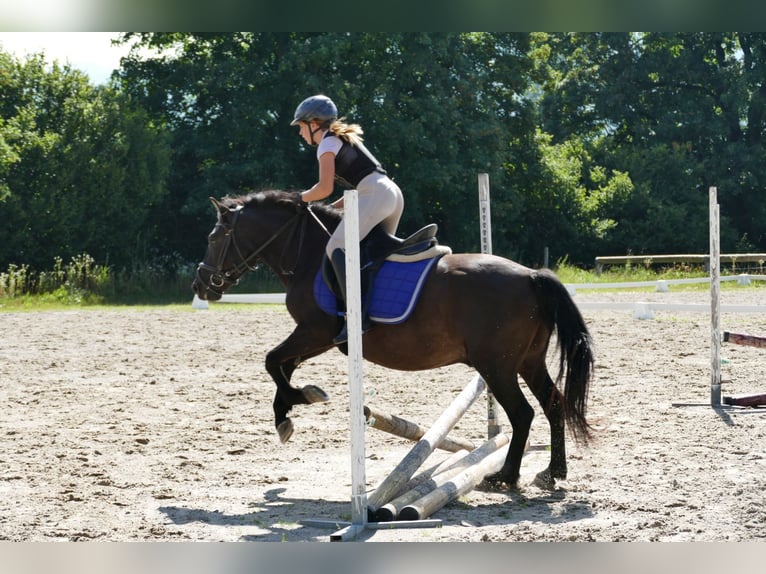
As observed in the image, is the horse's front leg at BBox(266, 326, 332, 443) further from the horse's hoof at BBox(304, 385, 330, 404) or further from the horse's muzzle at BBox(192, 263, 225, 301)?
the horse's muzzle at BBox(192, 263, 225, 301)

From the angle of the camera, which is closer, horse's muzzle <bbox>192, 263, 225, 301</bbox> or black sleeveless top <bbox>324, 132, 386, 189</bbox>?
black sleeveless top <bbox>324, 132, 386, 189</bbox>

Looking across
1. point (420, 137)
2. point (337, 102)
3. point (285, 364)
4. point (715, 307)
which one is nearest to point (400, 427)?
point (285, 364)

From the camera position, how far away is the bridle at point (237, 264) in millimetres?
6477

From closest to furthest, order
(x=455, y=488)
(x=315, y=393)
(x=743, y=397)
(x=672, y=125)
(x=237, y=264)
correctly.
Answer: (x=455, y=488) < (x=315, y=393) < (x=237, y=264) < (x=743, y=397) < (x=672, y=125)

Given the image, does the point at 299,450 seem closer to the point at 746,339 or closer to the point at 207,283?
the point at 207,283

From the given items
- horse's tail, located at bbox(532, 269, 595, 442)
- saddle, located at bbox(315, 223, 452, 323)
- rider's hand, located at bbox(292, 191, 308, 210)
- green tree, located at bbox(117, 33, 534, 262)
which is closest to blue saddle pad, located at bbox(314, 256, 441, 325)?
saddle, located at bbox(315, 223, 452, 323)

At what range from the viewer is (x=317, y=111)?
19.6 feet

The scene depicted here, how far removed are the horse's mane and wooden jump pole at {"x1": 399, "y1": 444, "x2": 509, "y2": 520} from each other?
6.34 feet

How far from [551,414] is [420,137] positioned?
2163 cm

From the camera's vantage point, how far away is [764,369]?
10539mm

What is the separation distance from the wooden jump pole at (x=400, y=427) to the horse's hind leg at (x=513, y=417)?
0.47 meters

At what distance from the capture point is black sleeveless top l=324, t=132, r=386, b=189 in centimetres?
598

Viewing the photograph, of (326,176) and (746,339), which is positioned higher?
(326,176)
